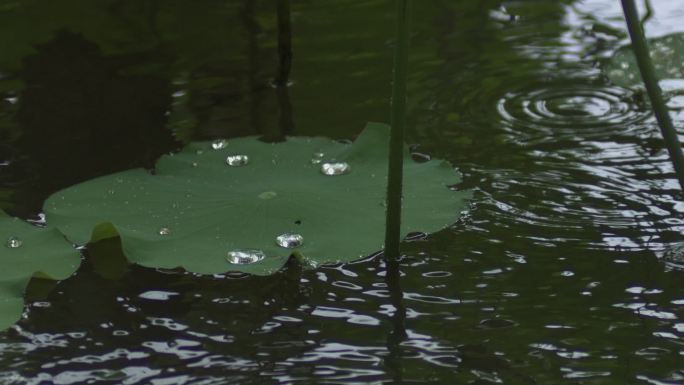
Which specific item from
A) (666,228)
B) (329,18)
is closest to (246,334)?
(666,228)

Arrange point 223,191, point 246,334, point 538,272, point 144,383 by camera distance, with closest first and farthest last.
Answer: point 144,383, point 246,334, point 538,272, point 223,191

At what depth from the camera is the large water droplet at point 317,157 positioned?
1.52 metres

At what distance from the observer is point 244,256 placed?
1.25m

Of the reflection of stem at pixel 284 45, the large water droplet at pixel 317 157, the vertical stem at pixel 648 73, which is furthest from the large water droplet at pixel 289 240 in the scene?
the reflection of stem at pixel 284 45

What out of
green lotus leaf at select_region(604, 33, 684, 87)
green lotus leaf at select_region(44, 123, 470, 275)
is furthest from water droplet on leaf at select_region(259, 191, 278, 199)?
green lotus leaf at select_region(604, 33, 684, 87)

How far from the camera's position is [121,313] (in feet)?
3.94

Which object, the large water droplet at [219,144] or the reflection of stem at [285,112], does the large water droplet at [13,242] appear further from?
the reflection of stem at [285,112]

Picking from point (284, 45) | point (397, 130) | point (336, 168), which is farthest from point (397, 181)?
point (284, 45)

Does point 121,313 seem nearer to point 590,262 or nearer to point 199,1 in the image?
point 590,262

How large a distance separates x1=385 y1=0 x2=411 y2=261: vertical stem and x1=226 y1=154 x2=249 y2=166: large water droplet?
0.34m

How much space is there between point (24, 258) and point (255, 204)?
→ 11.8 inches

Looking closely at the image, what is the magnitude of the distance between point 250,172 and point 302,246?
24 cm

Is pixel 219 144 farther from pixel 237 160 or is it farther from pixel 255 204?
pixel 255 204

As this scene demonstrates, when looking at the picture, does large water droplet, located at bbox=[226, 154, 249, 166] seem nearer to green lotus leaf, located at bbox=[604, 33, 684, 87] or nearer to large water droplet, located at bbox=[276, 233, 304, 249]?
large water droplet, located at bbox=[276, 233, 304, 249]
